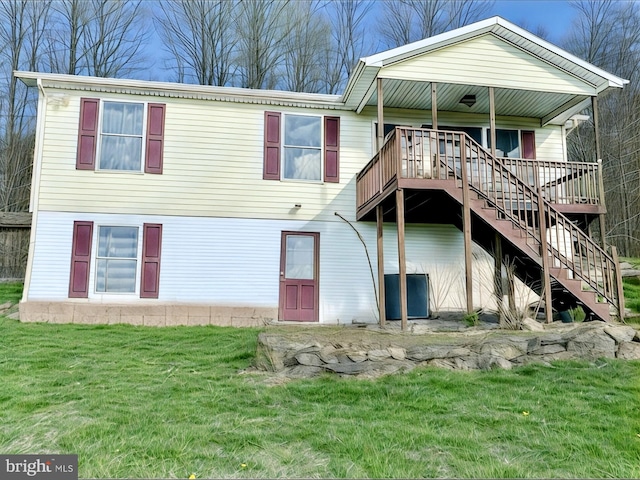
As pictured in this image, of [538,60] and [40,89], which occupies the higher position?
[538,60]

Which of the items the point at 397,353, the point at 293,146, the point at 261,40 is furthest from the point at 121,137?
the point at 261,40

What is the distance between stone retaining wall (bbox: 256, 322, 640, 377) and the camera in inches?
223

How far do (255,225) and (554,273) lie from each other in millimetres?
5901

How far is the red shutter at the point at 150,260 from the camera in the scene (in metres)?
9.67

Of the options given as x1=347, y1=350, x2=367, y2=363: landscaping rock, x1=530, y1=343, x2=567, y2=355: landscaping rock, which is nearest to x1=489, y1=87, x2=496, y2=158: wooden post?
x1=530, y1=343, x2=567, y2=355: landscaping rock

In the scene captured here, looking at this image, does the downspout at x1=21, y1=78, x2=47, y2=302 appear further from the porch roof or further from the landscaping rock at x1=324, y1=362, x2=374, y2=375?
the landscaping rock at x1=324, y1=362, x2=374, y2=375

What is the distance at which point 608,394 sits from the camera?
187 inches

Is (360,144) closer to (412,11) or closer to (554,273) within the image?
(554,273)

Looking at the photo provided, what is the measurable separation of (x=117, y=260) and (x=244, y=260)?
261cm

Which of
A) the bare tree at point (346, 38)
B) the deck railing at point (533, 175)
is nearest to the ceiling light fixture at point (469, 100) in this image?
Result: the deck railing at point (533, 175)

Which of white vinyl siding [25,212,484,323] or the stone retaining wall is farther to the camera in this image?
white vinyl siding [25,212,484,323]

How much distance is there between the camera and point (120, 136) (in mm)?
10039

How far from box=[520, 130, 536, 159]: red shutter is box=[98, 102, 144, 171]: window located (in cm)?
896

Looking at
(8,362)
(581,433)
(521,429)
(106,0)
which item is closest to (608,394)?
(581,433)
